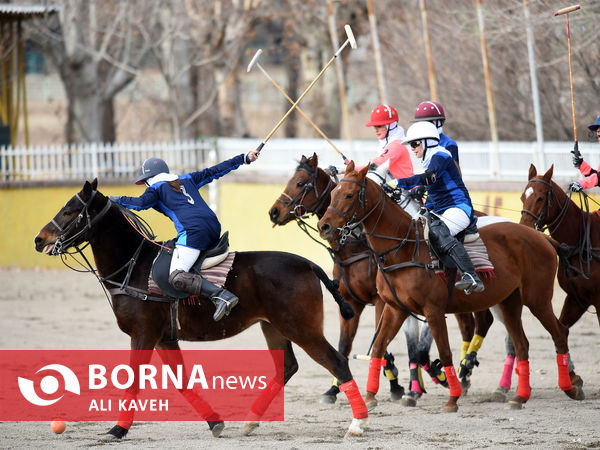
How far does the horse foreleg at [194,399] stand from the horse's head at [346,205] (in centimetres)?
172

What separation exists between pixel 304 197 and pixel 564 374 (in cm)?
Answer: 298

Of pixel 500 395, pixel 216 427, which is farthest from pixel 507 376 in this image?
pixel 216 427

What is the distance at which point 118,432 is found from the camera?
7.77 m

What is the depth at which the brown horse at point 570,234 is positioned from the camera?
31.6 feet

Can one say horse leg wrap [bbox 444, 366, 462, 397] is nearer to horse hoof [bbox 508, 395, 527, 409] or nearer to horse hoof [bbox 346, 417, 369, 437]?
horse hoof [bbox 508, 395, 527, 409]

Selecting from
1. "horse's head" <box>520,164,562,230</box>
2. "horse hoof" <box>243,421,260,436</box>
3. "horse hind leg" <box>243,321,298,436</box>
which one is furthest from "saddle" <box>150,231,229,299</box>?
"horse's head" <box>520,164,562,230</box>

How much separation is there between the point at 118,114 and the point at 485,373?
32.5 metres

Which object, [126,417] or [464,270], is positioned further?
[464,270]

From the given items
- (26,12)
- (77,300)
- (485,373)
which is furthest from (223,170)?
(26,12)

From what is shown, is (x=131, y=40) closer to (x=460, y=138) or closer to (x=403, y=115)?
(x=403, y=115)

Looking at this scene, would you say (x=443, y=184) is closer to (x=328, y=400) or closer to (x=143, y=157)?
(x=328, y=400)

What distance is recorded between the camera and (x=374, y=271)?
370 inches

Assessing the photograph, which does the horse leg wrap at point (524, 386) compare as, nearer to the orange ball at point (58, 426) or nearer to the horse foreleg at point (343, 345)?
the horse foreleg at point (343, 345)

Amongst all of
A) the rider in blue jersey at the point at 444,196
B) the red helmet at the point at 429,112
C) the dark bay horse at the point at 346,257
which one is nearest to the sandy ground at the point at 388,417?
the dark bay horse at the point at 346,257
